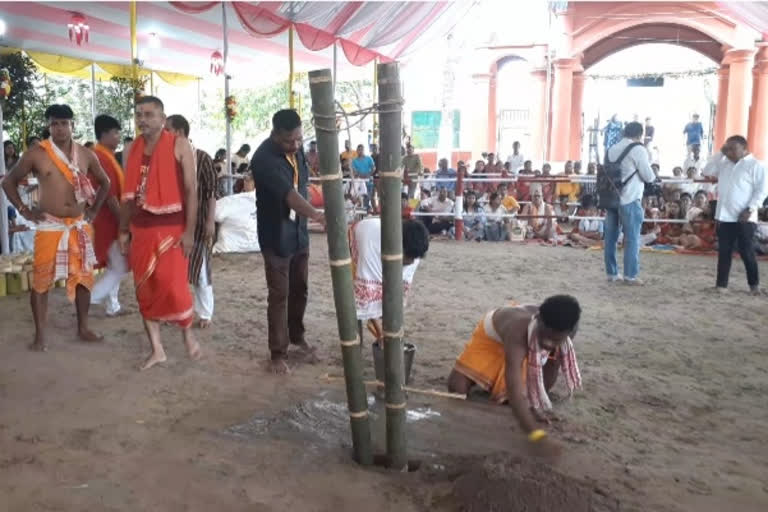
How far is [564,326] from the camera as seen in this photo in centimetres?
282

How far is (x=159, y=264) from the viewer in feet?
12.5

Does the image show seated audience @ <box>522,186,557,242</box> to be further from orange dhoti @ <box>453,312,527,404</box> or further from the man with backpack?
orange dhoti @ <box>453,312,527,404</box>

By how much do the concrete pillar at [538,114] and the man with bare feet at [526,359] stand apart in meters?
13.5

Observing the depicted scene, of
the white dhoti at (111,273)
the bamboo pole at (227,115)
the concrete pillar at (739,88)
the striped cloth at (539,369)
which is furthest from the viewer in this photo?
the concrete pillar at (739,88)

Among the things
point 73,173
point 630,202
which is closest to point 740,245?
point 630,202

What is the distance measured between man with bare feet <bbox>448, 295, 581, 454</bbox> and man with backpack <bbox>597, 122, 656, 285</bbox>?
3558mm

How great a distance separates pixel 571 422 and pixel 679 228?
6860 millimetres

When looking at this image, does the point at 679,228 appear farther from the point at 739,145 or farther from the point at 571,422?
the point at 571,422

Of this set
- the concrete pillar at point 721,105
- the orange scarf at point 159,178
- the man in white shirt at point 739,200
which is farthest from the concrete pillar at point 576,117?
the orange scarf at point 159,178

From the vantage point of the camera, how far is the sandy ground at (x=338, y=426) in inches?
96.3

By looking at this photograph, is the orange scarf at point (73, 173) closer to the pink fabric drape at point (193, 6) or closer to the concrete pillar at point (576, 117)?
the pink fabric drape at point (193, 6)

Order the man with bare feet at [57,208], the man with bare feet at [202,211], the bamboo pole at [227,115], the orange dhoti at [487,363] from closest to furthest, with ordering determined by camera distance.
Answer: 1. the orange dhoti at [487,363]
2. the man with bare feet at [57,208]
3. the man with bare feet at [202,211]
4. the bamboo pole at [227,115]

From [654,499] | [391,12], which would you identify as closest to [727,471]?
[654,499]

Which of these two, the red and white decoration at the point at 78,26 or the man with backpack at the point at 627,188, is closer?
the man with backpack at the point at 627,188
